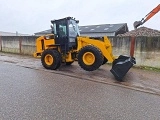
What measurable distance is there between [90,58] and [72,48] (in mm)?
1399

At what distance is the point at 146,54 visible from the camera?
35.1 ft

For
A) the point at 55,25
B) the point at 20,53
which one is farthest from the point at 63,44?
the point at 20,53

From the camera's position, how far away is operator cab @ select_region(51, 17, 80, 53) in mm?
9281

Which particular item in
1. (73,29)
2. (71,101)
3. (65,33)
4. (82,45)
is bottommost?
(71,101)

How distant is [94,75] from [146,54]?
388 centimetres

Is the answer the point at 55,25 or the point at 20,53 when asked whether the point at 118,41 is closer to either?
the point at 55,25

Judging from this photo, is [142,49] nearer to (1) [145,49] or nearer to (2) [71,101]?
(1) [145,49]

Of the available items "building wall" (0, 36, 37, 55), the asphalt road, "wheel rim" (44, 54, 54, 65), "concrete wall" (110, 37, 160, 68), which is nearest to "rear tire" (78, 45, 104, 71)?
the asphalt road

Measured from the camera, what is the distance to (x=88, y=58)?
8.49m

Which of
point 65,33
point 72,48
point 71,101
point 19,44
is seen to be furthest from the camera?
point 19,44

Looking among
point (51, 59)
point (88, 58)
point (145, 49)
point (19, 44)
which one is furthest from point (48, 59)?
point (19, 44)

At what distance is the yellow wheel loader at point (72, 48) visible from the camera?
840cm

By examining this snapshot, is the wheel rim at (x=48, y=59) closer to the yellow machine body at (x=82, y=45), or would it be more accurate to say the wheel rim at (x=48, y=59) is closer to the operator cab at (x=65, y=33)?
the yellow machine body at (x=82, y=45)

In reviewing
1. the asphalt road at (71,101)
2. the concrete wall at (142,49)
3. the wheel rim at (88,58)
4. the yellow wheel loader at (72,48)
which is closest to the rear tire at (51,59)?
the yellow wheel loader at (72,48)
